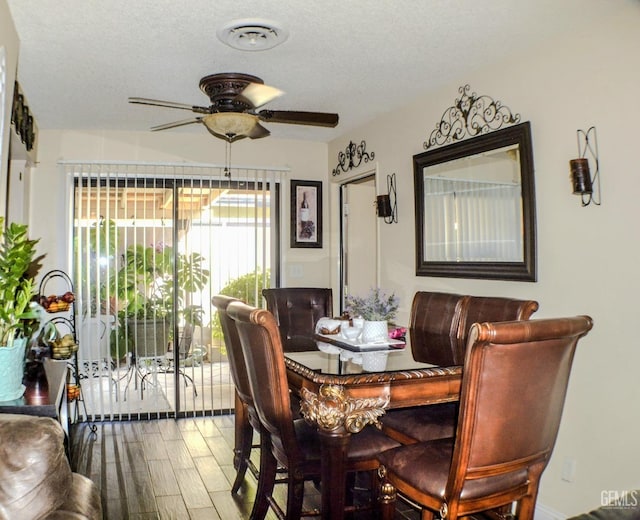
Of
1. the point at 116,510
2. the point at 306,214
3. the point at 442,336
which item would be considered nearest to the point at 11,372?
the point at 116,510

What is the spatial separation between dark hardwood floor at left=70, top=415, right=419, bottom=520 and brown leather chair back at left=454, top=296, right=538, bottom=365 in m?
0.95

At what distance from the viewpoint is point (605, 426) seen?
2.45 metres

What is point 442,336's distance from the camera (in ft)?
9.80

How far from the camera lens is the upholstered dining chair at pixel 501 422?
174cm

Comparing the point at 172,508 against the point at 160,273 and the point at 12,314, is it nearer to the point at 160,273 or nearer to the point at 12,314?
the point at 12,314

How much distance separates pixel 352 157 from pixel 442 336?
217 cm

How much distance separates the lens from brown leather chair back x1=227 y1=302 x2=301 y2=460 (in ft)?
7.20

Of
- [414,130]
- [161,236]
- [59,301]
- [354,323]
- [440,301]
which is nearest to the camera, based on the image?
[354,323]

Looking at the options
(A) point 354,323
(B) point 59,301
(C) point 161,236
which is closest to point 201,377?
(C) point 161,236

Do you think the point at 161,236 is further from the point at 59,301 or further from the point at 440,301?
the point at 440,301

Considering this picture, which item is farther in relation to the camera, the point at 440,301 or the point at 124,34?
the point at 440,301

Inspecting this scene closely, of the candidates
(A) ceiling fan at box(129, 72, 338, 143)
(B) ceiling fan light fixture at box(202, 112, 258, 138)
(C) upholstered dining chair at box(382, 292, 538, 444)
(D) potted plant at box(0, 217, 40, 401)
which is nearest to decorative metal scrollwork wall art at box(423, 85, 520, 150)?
(A) ceiling fan at box(129, 72, 338, 143)

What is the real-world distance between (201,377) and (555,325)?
3507mm

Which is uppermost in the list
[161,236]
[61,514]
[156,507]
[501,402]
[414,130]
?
[414,130]
